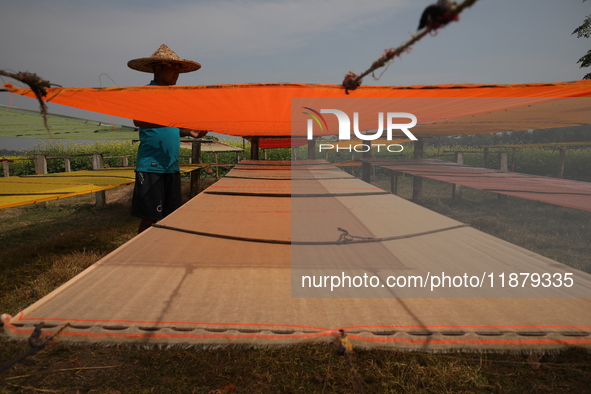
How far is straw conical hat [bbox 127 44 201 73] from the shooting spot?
8.41 ft

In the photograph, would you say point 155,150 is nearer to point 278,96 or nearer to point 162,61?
point 162,61

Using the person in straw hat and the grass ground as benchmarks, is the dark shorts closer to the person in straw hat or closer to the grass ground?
the person in straw hat

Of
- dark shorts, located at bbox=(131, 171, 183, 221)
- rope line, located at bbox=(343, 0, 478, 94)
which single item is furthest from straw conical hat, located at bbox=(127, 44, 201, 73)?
rope line, located at bbox=(343, 0, 478, 94)

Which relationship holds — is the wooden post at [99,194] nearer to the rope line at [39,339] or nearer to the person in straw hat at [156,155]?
the person in straw hat at [156,155]

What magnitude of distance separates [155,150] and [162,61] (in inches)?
29.7

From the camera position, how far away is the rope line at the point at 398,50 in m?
0.51

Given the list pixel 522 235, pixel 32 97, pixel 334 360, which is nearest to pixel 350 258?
pixel 334 360

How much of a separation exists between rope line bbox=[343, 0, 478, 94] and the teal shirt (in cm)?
189

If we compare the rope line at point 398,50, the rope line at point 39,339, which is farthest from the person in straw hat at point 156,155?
the rope line at point 39,339

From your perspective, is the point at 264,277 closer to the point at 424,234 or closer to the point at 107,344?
the point at 107,344

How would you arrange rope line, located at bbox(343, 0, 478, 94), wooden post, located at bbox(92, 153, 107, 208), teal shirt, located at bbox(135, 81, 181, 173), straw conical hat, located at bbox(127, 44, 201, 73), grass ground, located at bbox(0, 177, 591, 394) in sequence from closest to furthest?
rope line, located at bbox(343, 0, 478, 94)
grass ground, located at bbox(0, 177, 591, 394)
straw conical hat, located at bbox(127, 44, 201, 73)
teal shirt, located at bbox(135, 81, 181, 173)
wooden post, located at bbox(92, 153, 107, 208)

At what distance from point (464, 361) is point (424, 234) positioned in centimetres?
69

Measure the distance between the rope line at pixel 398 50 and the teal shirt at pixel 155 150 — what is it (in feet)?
6.19

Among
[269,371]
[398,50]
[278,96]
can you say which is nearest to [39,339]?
Result: [269,371]
